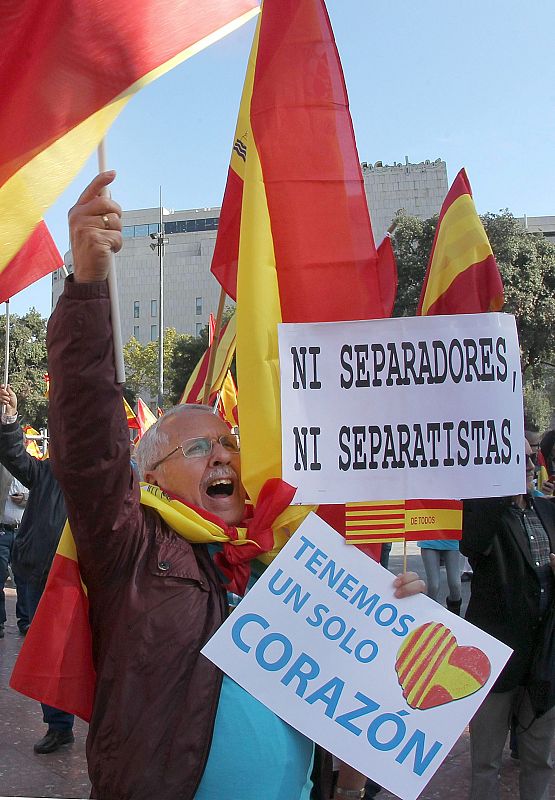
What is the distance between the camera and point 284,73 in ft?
8.56

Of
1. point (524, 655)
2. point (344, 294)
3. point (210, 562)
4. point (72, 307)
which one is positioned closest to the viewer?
point (72, 307)

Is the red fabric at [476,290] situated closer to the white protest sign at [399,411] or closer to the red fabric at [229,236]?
the red fabric at [229,236]

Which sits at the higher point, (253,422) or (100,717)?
(253,422)

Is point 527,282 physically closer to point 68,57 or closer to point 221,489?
point 221,489

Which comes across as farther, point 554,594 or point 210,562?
point 554,594

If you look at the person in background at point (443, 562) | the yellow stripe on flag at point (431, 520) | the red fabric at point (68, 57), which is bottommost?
the person in background at point (443, 562)

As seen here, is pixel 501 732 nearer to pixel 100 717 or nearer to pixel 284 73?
pixel 100 717

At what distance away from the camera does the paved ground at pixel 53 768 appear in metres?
4.35

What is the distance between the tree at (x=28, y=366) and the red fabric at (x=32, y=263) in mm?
39963

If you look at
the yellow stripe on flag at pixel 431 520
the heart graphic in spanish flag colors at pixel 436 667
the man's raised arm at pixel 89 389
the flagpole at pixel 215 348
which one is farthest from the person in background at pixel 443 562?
the man's raised arm at pixel 89 389

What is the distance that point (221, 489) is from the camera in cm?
241

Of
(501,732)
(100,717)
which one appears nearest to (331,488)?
(100,717)

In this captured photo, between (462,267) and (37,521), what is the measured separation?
3.77m

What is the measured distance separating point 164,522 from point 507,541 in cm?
Result: 209
